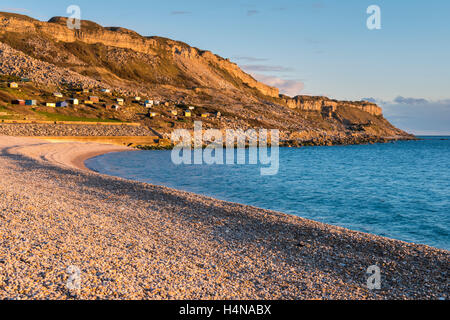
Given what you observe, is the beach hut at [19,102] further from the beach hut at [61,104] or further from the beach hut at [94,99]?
the beach hut at [94,99]

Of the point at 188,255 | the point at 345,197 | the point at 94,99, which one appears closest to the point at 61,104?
the point at 94,99

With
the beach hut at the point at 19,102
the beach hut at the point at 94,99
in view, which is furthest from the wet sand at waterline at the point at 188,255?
the beach hut at the point at 94,99

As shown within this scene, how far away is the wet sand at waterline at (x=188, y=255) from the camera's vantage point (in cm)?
835

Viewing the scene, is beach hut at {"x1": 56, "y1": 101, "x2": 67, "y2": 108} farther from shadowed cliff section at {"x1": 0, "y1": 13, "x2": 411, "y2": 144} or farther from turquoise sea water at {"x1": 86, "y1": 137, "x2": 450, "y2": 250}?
turquoise sea water at {"x1": 86, "y1": 137, "x2": 450, "y2": 250}

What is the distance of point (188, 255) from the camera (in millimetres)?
10977

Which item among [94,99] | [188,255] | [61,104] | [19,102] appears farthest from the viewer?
[94,99]

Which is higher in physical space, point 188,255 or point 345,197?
point 188,255

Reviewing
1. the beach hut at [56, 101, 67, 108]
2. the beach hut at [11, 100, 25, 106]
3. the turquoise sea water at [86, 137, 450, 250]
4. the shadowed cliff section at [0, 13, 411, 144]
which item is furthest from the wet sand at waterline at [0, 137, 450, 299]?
the shadowed cliff section at [0, 13, 411, 144]

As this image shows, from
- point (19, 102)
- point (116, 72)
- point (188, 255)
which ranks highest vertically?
point (116, 72)

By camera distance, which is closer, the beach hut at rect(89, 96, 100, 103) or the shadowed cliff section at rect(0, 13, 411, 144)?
the beach hut at rect(89, 96, 100, 103)

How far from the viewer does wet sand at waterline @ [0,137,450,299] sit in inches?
329

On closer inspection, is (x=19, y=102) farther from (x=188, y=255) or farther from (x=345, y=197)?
(x=188, y=255)
